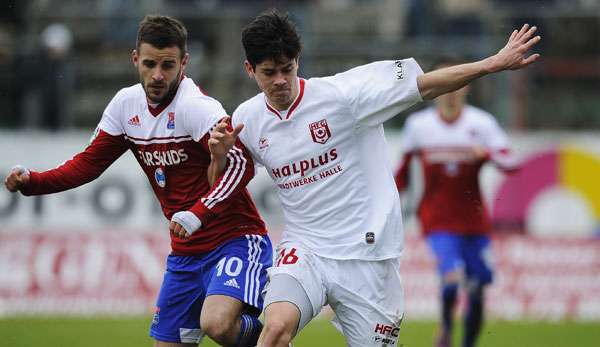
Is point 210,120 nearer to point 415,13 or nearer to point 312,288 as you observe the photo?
point 312,288

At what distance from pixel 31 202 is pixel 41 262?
0.85m

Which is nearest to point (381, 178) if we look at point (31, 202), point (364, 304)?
point (364, 304)

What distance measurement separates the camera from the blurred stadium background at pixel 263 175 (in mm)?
13523

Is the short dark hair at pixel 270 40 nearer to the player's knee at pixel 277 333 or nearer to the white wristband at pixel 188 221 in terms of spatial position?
the white wristband at pixel 188 221

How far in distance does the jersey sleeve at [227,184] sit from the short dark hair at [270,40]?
531mm

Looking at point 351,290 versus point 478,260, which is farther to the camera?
point 478,260

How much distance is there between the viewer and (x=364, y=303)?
6078 mm

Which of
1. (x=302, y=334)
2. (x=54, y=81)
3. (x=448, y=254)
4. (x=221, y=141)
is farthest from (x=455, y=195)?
(x=54, y=81)

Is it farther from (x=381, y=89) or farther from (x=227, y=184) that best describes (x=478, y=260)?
(x=227, y=184)

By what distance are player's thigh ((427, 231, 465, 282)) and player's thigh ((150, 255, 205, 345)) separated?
414 centimetres

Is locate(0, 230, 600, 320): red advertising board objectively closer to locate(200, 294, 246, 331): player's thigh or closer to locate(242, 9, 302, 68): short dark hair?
locate(200, 294, 246, 331): player's thigh

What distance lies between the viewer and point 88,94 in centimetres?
1473

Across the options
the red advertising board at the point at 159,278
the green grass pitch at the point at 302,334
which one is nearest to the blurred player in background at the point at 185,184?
the green grass pitch at the point at 302,334

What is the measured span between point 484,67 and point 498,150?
4584 millimetres
